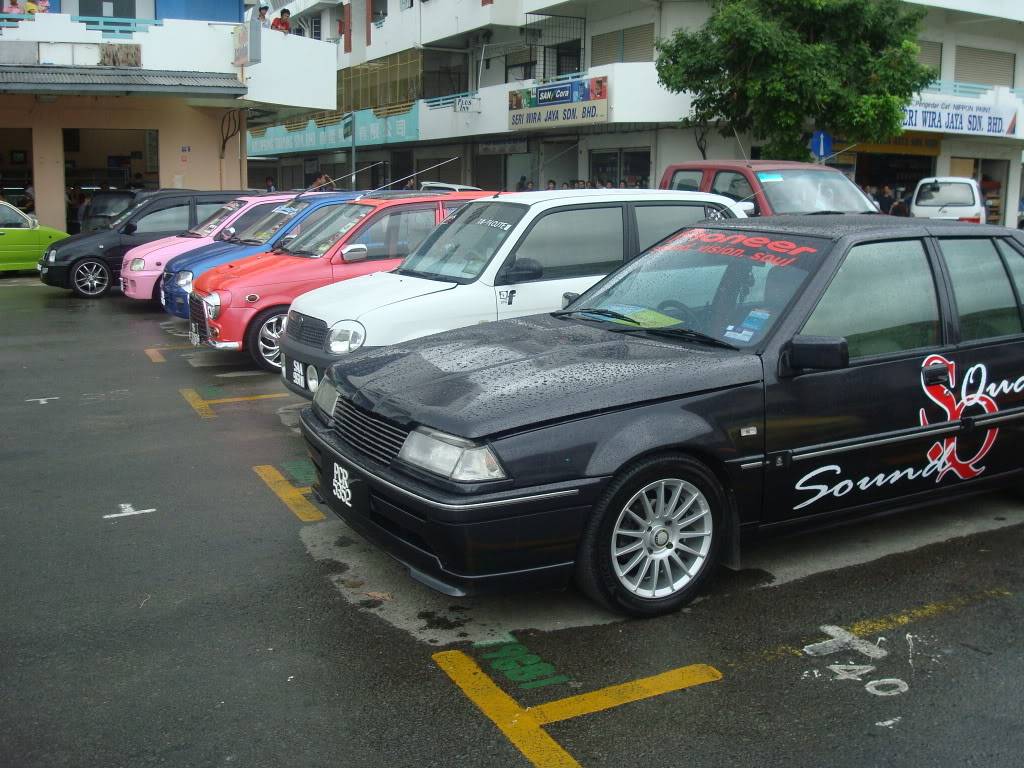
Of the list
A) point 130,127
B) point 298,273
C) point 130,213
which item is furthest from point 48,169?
point 298,273

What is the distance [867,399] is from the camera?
4.65 meters

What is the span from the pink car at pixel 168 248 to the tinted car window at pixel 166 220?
144 centimetres

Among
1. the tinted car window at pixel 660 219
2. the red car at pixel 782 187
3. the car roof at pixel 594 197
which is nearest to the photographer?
the car roof at pixel 594 197

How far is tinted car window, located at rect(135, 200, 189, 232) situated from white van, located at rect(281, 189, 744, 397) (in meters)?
8.92

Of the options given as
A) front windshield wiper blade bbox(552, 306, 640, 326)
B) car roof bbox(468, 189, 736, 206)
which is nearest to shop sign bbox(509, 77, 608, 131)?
car roof bbox(468, 189, 736, 206)

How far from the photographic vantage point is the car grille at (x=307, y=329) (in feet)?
23.9

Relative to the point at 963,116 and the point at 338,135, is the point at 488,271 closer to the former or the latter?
the point at 963,116

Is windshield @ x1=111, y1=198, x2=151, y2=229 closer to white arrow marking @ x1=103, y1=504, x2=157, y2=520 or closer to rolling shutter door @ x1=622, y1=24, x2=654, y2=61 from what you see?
white arrow marking @ x1=103, y1=504, x2=157, y2=520

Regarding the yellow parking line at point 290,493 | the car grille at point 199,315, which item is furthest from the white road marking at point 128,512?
the car grille at point 199,315

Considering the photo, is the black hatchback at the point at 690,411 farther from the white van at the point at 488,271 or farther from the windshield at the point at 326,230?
the windshield at the point at 326,230

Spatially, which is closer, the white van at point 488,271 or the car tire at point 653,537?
the car tire at point 653,537

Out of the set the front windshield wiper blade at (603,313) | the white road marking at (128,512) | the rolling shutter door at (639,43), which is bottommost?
the white road marking at (128,512)

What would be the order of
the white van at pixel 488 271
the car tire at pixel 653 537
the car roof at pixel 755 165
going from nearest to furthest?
1. the car tire at pixel 653 537
2. the white van at pixel 488 271
3. the car roof at pixel 755 165

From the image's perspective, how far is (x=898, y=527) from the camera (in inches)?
215
